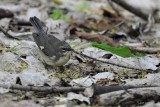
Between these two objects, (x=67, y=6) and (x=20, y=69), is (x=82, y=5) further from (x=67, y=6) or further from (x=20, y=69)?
(x=20, y=69)

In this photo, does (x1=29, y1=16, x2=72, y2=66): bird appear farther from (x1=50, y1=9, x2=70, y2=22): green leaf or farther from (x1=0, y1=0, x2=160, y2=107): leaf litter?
(x1=50, y1=9, x2=70, y2=22): green leaf

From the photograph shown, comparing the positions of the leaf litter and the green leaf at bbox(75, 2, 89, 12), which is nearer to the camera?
the leaf litter

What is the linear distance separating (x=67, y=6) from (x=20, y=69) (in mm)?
4631

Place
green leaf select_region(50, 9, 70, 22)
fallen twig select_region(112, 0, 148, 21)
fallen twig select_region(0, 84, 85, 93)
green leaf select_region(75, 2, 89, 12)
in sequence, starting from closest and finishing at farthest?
fallen twig select_region(0, 84, 85, 93) → fallen twig select_region(112, 0, 148, 21) → green leaf select_region(50, 9, 70, 22) → green leaf select_region(75, 2, 89, 12)

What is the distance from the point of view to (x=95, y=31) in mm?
7547

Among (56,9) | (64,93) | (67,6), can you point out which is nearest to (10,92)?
(64,93)

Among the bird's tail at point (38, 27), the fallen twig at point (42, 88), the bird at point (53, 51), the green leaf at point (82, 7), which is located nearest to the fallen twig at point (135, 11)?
the green leaf at point (82, 7)

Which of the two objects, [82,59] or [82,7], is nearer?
[82,59]

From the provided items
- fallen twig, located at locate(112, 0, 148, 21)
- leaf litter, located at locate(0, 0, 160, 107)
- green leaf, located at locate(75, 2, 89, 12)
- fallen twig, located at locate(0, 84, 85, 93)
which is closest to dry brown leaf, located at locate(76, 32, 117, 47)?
leaf litter, located at locate(0, 0, 160, 107)

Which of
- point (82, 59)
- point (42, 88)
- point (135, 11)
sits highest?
point (135, 11)

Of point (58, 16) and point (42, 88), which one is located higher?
point (58, 16)

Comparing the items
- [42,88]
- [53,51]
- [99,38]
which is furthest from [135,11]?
[42,88]

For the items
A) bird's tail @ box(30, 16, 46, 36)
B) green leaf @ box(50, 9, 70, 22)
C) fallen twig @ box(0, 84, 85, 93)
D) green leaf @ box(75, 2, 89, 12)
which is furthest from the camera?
green leaf @ box(75, 2, 89, 12)

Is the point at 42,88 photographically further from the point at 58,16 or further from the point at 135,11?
the point at 135,11
